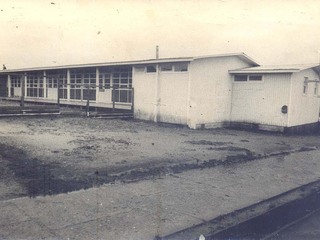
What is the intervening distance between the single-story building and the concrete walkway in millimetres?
8191

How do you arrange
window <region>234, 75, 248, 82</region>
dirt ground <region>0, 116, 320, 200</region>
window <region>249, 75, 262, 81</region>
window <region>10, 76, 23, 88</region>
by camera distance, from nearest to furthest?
dirt ground <region>0, 116, 320, 200</region>, window <region>249, 75, 262, 81</region>, window <region>234, 75, 248, 82</region>, window <region>10, 76, 23, 88</region>

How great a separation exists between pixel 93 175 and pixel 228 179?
8.67ft

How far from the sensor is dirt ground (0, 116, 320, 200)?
229 inches

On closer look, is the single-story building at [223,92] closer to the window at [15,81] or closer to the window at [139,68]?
the window at [139,68]

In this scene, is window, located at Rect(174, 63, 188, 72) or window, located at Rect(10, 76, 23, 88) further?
window, located at Rect(10, 76, 23, 88)

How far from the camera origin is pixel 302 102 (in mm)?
15797

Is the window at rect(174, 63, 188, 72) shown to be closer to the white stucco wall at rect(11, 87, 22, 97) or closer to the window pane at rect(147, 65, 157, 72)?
the window pane at rect(147, 65, 157, 72)

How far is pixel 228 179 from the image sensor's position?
6.64m

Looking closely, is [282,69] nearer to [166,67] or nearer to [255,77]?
[255,77]

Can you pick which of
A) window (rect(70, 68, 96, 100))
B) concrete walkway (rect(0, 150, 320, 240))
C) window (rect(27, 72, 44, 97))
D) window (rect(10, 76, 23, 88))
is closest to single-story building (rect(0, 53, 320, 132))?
window (rect(70, 68, 96, 100))

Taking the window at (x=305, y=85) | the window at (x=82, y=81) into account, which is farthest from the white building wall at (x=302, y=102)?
the window at (x=82, y=81)

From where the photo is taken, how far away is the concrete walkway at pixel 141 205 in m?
3.91

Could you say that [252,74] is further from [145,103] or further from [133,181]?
[133,181]

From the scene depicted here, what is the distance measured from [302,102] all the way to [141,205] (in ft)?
43.2
